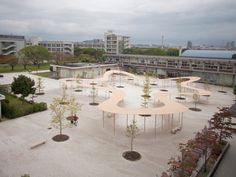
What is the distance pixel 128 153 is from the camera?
15.3 m

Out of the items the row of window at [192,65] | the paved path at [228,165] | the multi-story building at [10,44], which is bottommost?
the paved path at [228,165]

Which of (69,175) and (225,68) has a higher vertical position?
(225,68)

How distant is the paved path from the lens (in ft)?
44.0

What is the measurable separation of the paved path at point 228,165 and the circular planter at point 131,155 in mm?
5096

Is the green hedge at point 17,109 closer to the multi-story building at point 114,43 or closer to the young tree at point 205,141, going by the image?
the young tree at point 205,141

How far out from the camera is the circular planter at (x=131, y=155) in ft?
48.1

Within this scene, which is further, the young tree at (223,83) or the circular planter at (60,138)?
the young tree at (223,83)

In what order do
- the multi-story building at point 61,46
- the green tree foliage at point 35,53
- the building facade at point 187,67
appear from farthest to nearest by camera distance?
the multi-story building at point 61,46 < the green tree foliage at point 35,53 < the building facade at point 187,67

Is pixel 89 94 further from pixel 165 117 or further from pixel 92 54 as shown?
pixel 92 54

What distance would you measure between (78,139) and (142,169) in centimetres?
625

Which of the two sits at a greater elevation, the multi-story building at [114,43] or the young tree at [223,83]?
the multi-story building at [114,43]

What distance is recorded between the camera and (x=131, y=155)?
49.3 feet

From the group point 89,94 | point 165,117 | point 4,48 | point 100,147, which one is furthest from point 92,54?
point 100,147

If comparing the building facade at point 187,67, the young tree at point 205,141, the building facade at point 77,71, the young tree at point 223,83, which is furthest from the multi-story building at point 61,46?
the young tree at point 205,141
